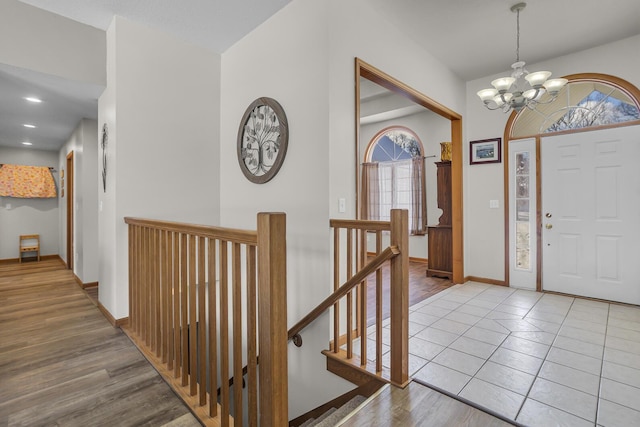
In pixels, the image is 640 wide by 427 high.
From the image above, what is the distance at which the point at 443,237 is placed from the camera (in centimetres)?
441

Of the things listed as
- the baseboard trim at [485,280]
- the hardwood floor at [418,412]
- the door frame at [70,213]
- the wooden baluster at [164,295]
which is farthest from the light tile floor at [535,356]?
the door frame at [70,213]

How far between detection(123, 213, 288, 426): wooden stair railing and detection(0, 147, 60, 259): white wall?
538cm

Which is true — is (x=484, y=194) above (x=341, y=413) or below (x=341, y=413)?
above

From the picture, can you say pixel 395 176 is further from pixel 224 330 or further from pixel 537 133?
pixel 224 330

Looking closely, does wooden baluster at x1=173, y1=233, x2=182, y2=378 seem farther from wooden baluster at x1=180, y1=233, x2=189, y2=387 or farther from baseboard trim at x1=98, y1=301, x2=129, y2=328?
baseboard trim at x1=98, y1=301, x2=129, y2=328

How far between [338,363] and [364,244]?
0.85 m

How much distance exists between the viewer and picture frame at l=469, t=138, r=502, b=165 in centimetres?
404

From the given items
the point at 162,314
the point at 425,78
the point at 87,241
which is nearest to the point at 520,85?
the point at 425,78

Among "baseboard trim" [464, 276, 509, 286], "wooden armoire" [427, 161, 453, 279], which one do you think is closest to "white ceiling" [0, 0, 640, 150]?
"wooden armoire" [427, 161, 453, 279]

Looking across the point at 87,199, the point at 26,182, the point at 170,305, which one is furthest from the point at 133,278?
the point at 26,182

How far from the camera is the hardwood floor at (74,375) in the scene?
1.68 m

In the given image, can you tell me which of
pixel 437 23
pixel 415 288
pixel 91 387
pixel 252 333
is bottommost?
pixel 91 387

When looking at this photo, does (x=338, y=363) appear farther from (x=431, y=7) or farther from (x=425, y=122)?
(x=425, y=122)

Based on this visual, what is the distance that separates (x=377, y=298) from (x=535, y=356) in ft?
4.13
